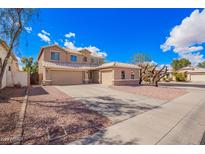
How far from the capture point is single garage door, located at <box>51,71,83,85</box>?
742 inches

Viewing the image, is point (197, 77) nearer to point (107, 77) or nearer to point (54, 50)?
point (107, 77)

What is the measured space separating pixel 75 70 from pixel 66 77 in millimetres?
1903

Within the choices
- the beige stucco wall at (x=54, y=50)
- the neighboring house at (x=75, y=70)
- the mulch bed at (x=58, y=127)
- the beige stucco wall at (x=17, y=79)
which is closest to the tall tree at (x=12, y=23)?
the mulch bed at (x=58, y=127)

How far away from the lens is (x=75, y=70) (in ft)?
68.2

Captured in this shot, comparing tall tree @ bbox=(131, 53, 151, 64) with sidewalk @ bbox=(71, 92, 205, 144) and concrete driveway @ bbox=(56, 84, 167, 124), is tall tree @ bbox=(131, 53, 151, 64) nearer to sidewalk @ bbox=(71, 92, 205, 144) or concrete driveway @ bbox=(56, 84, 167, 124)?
concrete driveway @ bbox=(56, 84, 167, 124)

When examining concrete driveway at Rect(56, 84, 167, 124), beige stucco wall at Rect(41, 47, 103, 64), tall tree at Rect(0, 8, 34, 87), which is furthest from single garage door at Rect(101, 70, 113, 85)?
tall tree at Rect(0, 8, 34, 87)

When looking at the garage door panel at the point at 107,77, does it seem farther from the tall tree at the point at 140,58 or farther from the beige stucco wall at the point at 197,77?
the beige stucco wall at the point at 197,77

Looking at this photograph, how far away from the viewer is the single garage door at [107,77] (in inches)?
748

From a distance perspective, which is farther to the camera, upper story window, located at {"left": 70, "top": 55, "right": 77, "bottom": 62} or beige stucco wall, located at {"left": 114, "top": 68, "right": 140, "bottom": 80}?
upper story window, located at {"left": 70, "top": 55, "right": 77, "bottom": 62}

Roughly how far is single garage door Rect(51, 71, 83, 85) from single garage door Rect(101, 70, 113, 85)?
4.08 m

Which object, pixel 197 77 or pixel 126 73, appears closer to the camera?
pixel 126 73

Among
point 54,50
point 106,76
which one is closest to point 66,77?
point 54,50
